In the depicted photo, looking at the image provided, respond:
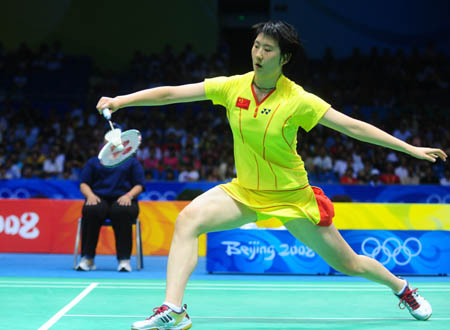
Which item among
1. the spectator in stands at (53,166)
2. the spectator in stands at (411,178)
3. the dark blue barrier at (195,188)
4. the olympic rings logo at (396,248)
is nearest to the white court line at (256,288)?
the olympic rings logo at (396,248)

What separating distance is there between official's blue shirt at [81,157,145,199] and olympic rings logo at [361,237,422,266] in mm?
2540

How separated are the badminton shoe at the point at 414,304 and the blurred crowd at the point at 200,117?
7581mm

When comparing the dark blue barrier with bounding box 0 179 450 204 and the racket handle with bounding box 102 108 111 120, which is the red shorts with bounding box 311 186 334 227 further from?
the dark blue barrier with bounding box 0 179 450 204

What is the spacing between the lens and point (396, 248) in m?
6.97

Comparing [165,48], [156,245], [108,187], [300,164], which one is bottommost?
[156,245]

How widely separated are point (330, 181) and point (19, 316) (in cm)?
884

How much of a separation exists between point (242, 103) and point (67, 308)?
202cm

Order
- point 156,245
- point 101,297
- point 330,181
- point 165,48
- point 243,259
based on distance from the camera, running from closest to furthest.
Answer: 1. point 101,297
2. point 243,259
3. point 156,245
4. point 330,181
5. point 165,48

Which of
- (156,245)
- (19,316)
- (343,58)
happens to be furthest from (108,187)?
(343,58)

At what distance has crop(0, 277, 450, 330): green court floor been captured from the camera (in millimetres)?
4281

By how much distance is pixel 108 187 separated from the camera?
7262 millimetres

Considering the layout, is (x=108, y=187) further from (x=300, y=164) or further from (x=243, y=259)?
(x=300, y=164)

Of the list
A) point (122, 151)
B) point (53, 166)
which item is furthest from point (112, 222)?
point (53, 166)

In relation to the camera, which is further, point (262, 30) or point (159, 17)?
point (159, 17)
